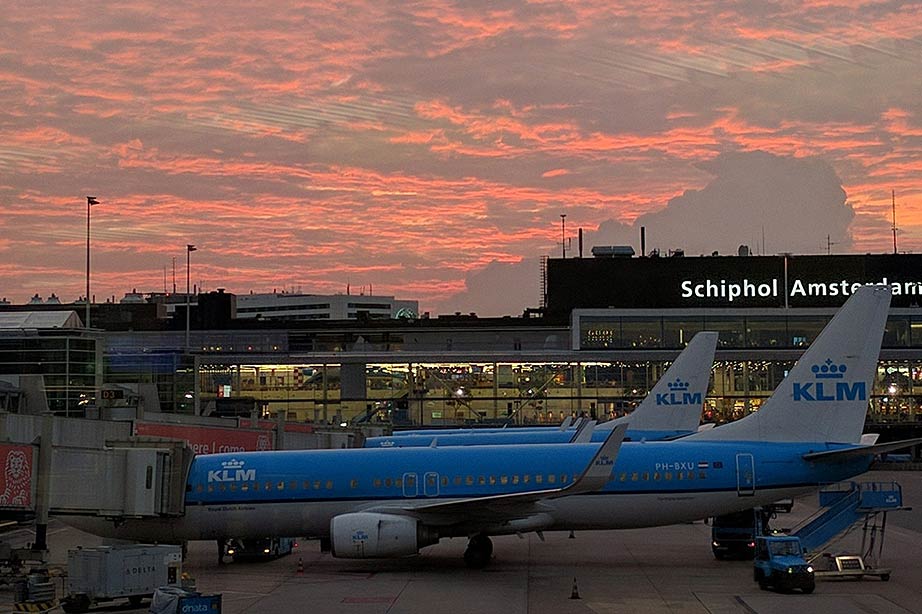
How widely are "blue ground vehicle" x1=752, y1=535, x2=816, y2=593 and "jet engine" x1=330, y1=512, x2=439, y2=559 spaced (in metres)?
9.33

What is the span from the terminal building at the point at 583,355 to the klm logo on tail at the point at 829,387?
56.6m

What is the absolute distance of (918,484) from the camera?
2896 inches

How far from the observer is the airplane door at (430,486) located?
3450 cm

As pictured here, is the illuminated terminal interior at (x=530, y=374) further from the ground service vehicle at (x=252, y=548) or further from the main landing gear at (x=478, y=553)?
the main landing gear at (x=478, y=553)

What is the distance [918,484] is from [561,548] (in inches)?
1645

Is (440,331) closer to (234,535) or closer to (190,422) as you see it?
(190,422)

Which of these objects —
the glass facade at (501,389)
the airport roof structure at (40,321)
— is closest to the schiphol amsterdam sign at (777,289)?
the glass facade at (501,389)

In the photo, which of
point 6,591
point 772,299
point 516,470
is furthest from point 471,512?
point 772,299

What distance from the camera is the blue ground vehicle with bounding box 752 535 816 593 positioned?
94.8 ft

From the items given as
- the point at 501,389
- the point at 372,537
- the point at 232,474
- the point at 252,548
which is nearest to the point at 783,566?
the point at 372,537

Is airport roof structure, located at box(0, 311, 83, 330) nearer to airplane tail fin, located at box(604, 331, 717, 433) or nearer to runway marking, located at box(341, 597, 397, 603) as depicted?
airplane tail fin, located at box(604, 331, 717, 433)

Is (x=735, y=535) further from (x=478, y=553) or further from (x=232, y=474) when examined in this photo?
(x=232, y=474)

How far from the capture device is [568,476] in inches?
1347

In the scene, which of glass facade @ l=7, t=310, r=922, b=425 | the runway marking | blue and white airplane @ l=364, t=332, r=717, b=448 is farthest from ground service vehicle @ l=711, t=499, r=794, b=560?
glass facade @ l=7, t=310, r=922, b=425
